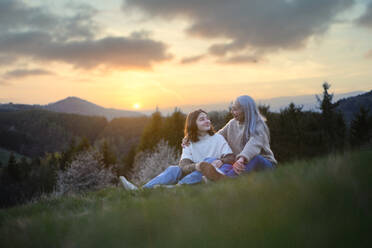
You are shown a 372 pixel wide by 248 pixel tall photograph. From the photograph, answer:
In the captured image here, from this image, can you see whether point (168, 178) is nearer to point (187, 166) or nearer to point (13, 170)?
point (187, 166)

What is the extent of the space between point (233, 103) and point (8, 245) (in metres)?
5.06

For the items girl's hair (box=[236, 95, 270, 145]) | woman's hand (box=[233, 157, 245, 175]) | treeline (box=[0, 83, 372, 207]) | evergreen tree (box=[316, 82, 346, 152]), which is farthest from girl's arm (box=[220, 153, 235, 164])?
evergreen tree (box=[316, 82, 346, 152])

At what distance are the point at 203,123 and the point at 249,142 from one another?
3.98ft

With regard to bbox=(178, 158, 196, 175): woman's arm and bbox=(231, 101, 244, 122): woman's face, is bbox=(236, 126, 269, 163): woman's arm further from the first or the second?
bbox=(178, 158, 196, 175): woman's arm

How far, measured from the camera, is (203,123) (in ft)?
21.4

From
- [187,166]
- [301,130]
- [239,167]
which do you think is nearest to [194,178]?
[187,166]

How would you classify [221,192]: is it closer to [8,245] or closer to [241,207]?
[241,207]

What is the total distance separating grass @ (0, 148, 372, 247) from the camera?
1769 millimetres

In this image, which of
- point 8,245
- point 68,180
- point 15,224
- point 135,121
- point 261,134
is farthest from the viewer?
point 135,121

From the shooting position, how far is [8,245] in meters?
2.10

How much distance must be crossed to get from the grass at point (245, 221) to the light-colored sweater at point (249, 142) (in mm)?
3127

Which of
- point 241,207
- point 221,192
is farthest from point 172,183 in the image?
point 241,207

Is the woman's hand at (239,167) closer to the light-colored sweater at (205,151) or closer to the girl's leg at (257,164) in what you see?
the girl's leg at (257,164)

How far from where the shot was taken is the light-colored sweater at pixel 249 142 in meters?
5.75
